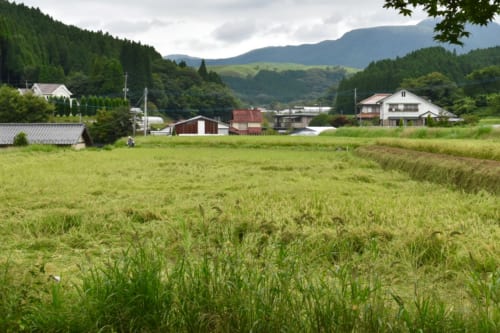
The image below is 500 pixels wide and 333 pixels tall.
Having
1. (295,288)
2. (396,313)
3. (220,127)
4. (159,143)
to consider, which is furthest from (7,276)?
(220,127)

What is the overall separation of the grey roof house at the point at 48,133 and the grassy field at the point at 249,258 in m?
25.4

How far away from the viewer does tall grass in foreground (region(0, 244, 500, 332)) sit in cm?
232

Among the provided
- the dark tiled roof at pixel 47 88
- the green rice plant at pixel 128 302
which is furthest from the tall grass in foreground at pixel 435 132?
the dark tiled roof at pixel 47 88

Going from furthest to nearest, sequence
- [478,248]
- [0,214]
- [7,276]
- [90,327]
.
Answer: [0,214] < [478,248] < [7,276] < [90,327]

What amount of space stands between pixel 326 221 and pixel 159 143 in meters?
25.3

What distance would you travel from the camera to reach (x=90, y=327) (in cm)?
238

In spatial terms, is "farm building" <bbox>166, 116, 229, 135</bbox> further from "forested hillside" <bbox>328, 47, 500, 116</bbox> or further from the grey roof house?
the grey roof house

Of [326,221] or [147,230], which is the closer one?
[147,230]

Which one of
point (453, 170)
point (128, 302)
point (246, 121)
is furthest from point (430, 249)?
point (246, 121)

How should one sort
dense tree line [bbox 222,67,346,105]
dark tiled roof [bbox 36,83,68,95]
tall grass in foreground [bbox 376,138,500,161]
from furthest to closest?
dense tree line [bbox 222,67,346,105], dark tiled roof [bbox 36,83,68,95], tall grass in foreground [bbox 376,138,500,161]

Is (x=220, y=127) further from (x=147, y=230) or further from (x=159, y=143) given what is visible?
(x=147, y=230)

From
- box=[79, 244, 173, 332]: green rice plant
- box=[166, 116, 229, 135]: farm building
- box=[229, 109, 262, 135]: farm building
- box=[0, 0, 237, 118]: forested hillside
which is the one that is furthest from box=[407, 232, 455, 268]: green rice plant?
box=[0, 0, 237, 118]: forested hillside

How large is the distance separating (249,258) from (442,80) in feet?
182

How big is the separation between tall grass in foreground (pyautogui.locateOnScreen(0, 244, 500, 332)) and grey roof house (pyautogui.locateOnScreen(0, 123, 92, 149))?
102 ft
